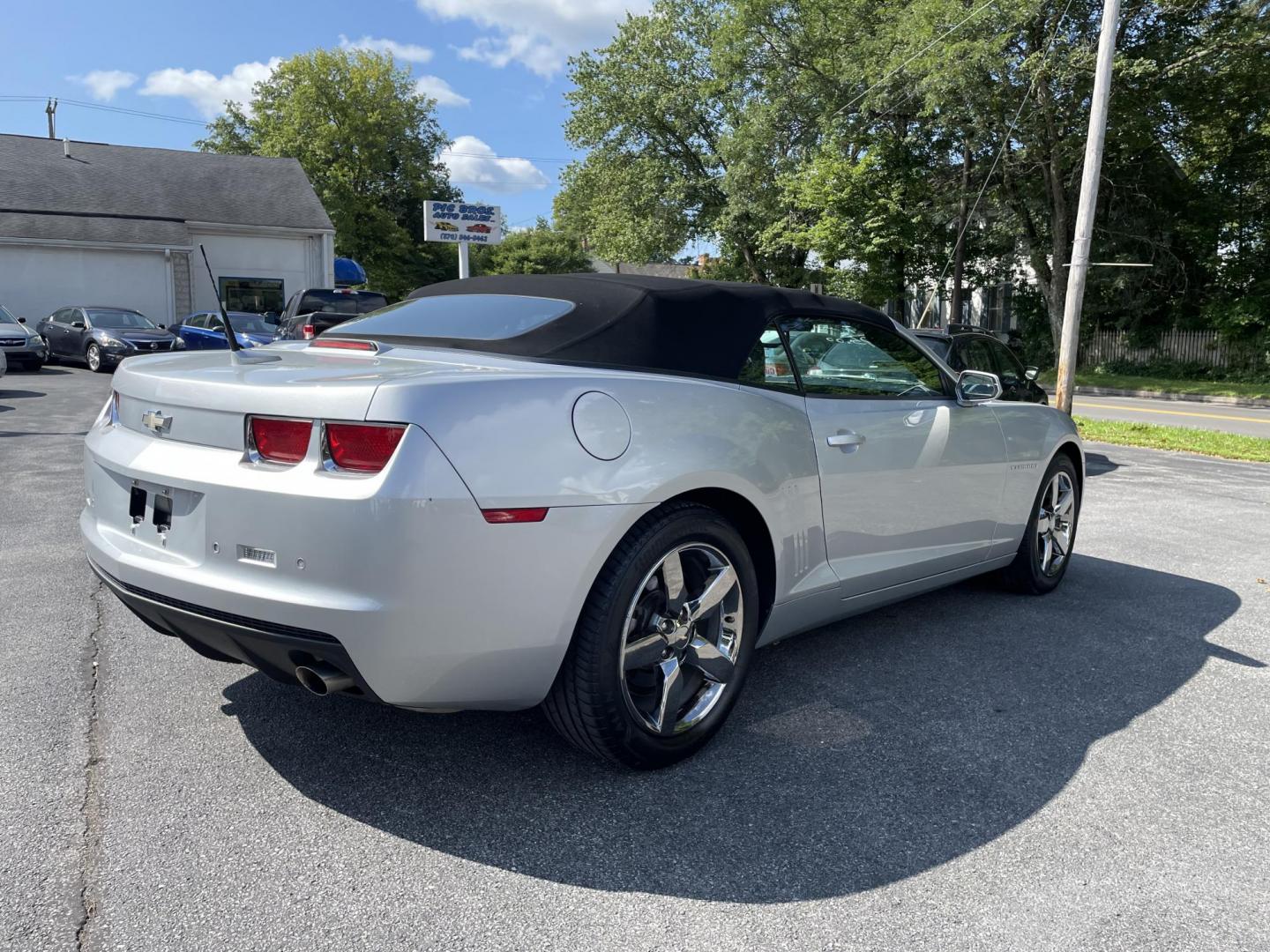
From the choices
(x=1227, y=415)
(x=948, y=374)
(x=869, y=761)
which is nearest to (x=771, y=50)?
(x=1227, y=415)

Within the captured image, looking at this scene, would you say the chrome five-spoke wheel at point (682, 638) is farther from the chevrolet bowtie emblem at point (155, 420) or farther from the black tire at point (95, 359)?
the black tire at point (95, 359)

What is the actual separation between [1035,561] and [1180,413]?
52.0 ft

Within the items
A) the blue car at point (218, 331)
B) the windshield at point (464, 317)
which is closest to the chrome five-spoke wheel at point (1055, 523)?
the windshield at point (464, 317)

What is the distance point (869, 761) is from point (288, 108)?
183 ft

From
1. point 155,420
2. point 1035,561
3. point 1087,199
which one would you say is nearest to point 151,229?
point 1087,199

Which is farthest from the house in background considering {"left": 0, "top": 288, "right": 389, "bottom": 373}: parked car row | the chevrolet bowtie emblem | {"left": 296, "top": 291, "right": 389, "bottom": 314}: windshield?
the chevrolet bowtie emblem

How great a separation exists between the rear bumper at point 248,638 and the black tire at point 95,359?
64.6 ft

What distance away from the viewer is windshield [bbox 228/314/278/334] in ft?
63.6

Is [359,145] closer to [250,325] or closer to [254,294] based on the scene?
[254,294]

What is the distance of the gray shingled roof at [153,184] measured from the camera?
29.9 metres

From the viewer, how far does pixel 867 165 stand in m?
27.0

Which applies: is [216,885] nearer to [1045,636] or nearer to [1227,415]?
[1045,636]

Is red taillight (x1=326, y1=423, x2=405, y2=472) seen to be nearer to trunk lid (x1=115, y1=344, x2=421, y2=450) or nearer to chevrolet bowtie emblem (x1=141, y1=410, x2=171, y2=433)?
trunk lid (x1=115, y1=344, x2=421, y2=450)

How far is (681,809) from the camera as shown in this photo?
2814mm
